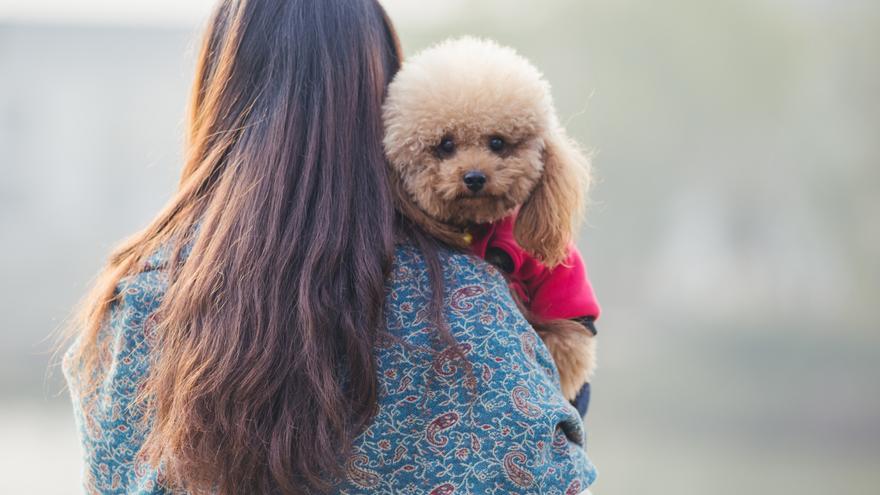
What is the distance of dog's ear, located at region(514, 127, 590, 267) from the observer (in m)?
1.15

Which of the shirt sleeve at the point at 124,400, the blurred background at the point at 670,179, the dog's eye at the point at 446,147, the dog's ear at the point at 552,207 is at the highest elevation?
the dog's eye at the point at 446,147

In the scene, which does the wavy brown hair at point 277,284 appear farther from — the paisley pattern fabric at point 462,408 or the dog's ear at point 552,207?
the dog's ear at point 552,207

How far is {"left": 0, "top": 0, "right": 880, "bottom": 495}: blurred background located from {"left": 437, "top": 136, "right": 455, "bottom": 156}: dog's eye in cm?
440

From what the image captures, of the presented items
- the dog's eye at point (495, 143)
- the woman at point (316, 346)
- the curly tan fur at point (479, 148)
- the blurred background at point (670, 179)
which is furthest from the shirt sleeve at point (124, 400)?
the blurred background at point (670, 179)

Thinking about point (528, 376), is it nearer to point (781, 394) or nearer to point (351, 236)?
point (351, 236)

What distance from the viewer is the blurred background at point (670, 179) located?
5.81m

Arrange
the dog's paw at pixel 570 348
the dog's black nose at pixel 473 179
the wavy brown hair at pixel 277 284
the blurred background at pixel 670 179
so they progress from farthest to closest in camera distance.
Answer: the blurred background at pixel 670 179
the dog's paw at pixel 570 348
the dog's black nose at pixel 473 179
the wavy brown hair at pixel 277 284

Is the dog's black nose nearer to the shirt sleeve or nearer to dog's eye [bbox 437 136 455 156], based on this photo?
dog's eye [bbox 437 136 455 156]

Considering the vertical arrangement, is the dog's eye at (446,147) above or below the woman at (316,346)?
above

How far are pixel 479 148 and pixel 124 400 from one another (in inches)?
19.8

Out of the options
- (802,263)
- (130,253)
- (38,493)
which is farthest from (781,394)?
(130,253)

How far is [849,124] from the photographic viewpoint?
5.93 metres

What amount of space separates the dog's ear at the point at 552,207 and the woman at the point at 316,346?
0.15m

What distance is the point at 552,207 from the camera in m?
1.14
